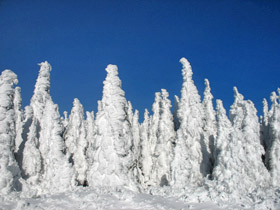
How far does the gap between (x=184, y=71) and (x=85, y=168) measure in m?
21.1

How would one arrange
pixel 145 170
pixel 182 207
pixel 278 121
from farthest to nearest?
1. pixel 145 170
2. pixel 278 121
3. pixel 182 207

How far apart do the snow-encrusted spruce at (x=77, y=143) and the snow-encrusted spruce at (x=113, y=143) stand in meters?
20.5

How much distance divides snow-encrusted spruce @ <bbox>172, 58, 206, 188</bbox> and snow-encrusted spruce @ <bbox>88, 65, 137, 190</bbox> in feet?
33.6

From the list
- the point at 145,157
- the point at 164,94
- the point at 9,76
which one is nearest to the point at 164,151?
→ the point at 145,157

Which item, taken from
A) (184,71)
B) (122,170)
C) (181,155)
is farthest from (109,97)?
(184,71)

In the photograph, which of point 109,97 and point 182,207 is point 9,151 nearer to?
point 109,97

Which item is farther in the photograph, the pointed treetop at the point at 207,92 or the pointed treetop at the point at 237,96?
the pointed treetop at the point at 207,92

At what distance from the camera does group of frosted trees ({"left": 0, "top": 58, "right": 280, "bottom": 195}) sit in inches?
819

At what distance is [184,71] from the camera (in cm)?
4134

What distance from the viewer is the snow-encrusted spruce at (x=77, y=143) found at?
41531 mm

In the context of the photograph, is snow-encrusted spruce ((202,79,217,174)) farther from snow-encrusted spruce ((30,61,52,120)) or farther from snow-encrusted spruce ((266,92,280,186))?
snow-encrusted spruce ((30,61,52,120))

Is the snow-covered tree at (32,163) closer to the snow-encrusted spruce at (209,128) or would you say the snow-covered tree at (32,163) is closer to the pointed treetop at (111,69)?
the pointed treetop at (111,69)

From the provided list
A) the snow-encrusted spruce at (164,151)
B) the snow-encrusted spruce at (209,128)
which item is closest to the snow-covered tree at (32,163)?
the snow-encrusted spruce at (164,151)

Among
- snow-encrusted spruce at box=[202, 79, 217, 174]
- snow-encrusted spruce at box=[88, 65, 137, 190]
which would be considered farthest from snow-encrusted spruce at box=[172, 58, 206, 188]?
snow-encrusted spruce at box=[88, 65, 137, 190]
